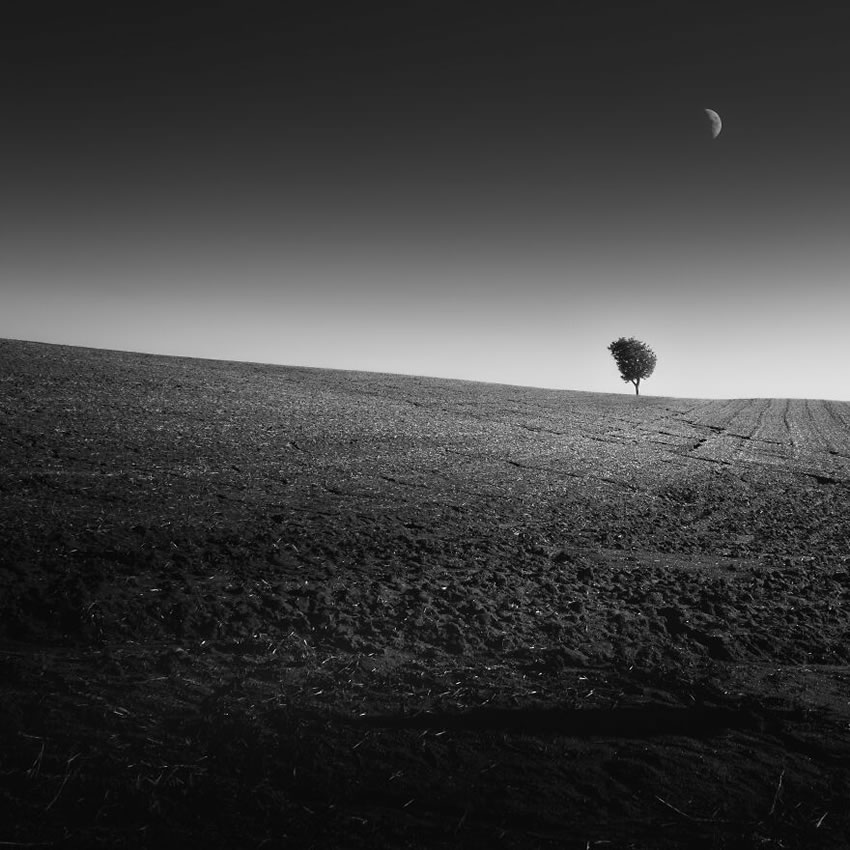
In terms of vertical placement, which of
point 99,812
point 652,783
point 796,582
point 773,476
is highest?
point 773,476

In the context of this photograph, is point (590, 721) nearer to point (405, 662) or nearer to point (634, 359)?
point (405, 662)

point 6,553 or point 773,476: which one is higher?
point 773,476

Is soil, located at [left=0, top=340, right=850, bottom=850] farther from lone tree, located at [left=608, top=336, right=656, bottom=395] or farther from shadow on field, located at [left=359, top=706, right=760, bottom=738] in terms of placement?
lone tree, located at [left=608, top=336, right=656, bottom=395]

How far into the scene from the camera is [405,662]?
5500mm

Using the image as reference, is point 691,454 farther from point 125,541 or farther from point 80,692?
Answer: point 80,692

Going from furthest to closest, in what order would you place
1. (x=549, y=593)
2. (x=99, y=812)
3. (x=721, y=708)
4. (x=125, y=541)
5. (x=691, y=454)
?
1. (x=691, y=454)
2. (x=125, y=541)
3. (x=549, y=593)
4. (x=721, y=708)
5. (x=99, y=812)

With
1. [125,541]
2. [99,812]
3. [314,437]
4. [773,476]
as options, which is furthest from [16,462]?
[773,476]

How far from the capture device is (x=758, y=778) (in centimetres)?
402

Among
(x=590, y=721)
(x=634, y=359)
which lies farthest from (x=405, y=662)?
(x=634, y=359)

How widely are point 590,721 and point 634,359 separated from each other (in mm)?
86612

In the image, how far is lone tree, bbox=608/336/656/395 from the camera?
273ft

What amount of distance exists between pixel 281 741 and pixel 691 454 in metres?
25.2

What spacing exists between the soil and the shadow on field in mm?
28

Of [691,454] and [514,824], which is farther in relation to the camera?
[691,454]
